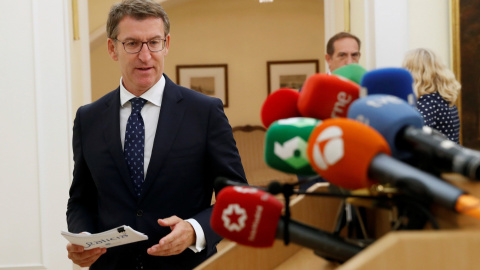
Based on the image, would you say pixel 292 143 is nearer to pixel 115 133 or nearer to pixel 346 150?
pixel 346 150

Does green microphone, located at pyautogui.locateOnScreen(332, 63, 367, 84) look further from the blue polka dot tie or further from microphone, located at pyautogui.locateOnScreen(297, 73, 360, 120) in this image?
the blue polka dot tie

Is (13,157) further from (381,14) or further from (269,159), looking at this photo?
(269,159)

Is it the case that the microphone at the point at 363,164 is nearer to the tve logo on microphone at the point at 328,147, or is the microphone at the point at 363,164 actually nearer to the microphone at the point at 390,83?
the tve logo on microphone at the point at 328,147

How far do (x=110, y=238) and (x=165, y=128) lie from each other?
471mm

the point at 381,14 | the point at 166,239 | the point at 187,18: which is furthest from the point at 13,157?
the point at 187,18

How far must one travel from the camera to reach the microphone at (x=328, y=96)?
0.89 m

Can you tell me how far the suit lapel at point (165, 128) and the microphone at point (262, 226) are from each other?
1.09 m

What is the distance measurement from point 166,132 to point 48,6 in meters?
2.96

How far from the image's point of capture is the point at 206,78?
9797 millimetres

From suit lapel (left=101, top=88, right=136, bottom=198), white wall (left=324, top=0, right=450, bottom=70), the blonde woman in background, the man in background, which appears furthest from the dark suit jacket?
white wall (left=324, top=0, right=450, bottom=70)

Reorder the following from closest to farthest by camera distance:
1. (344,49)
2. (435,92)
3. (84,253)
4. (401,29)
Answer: (84,253)
(435,92)
(344,49)
(401,29)

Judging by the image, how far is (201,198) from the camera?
2.00m

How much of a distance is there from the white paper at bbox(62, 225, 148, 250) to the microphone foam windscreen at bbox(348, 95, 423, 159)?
0.94 metres

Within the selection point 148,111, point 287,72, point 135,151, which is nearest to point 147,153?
point 135,151
